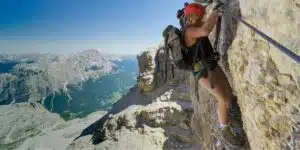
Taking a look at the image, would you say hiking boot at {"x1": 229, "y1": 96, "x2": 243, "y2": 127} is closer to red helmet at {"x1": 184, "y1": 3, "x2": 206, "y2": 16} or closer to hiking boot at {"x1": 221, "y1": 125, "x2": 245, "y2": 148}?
hiking boot at {"x1": 221, "y1": 125, "x2": 245, "y2": 148}

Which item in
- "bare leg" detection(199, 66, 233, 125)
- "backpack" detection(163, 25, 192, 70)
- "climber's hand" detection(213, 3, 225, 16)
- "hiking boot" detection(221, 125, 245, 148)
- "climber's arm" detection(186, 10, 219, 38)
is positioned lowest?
"hiking boot" detection(221, 125, 245, 148)

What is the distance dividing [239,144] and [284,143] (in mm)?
2672

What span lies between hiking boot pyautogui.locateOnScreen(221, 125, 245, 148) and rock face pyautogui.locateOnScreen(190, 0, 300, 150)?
34.6 inches

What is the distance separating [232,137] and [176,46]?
2899 millimetres

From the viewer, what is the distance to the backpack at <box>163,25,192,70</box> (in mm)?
5168

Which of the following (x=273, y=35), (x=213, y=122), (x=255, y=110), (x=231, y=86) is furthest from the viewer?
(x=213, y=122)

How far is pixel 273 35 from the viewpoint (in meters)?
3.06

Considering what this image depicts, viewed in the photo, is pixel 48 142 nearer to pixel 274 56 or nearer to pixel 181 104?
pixel 181 104

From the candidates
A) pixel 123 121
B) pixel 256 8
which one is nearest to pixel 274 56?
pixel 256 8

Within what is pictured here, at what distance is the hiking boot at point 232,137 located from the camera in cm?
564

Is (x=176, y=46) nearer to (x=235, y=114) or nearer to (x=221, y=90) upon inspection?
(x=221, y=90)

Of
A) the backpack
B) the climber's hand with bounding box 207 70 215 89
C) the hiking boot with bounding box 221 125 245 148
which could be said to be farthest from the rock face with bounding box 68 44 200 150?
the backpack

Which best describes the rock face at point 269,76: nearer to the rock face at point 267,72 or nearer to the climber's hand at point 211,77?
the rock face at point 267,72

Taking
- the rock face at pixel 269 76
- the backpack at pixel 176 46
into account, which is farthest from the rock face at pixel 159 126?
the rock face at pixel 269 76
